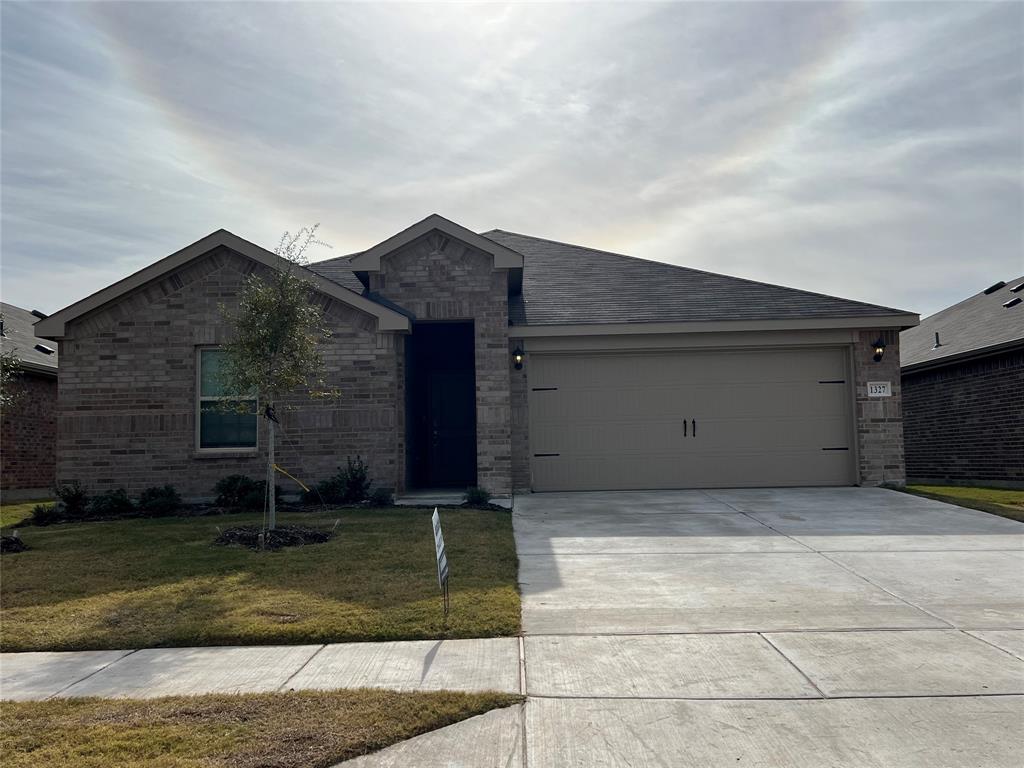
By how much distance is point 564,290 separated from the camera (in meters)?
14.7

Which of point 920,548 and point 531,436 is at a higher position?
point 531,436

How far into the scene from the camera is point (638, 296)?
14180 mm

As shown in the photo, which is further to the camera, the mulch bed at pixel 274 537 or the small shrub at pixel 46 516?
the small shrub at pixel 46 516

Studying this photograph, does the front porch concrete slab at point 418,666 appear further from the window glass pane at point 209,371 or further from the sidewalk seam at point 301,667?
the window glass pane at point 209,371

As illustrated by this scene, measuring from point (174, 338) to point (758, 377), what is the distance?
33.7 ft

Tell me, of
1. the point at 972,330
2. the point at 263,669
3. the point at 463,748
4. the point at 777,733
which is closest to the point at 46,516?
the point at 263,669

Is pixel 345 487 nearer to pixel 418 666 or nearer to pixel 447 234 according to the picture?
pixel 447 234

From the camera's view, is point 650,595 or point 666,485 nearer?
point 650,595

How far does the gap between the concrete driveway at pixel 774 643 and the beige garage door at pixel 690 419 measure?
3.79 meters

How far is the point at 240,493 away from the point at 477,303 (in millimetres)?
4953

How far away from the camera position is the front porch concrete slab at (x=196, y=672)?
4.34 m

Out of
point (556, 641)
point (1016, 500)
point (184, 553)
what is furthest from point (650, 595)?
point (1016, 500)

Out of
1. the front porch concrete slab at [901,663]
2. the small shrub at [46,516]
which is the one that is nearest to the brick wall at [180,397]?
the small shrub at [46,516]

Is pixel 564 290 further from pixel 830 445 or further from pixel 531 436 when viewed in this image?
pixel 830 445
